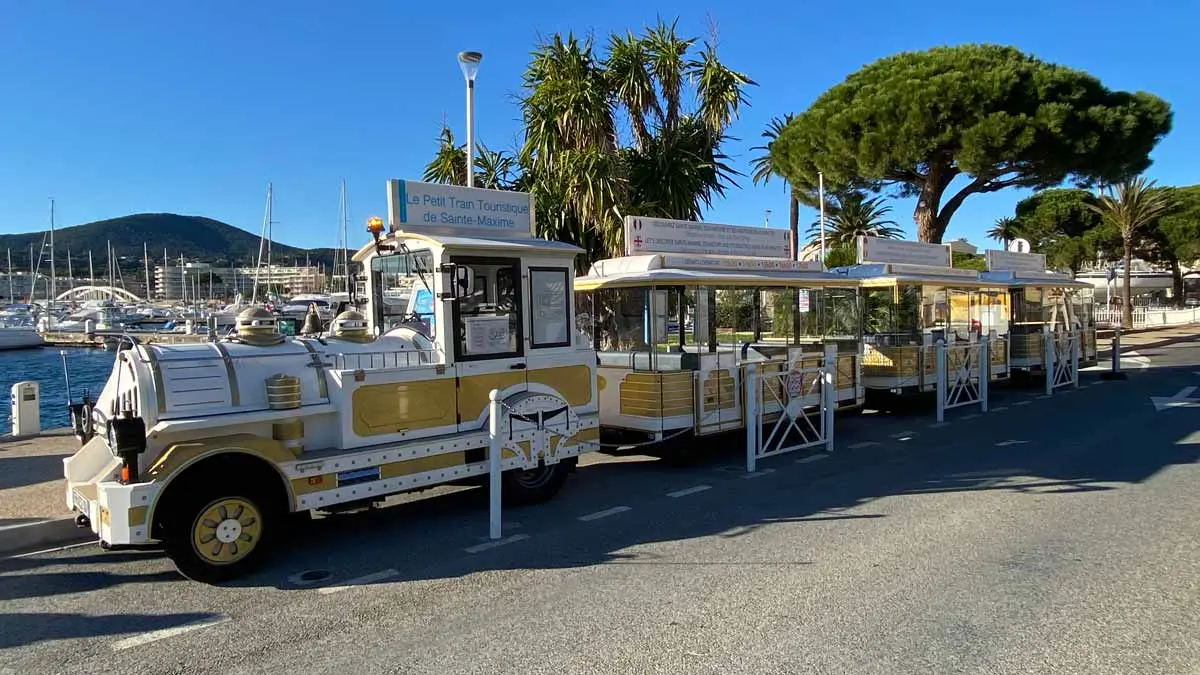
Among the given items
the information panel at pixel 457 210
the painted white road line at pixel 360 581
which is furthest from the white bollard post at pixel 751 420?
the painted white road line at pixel 360 581

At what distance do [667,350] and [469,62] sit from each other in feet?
16.5

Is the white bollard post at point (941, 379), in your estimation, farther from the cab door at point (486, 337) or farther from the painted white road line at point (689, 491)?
the cab door at point (486, 337)

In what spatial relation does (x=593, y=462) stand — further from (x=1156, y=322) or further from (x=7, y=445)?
(x=1156, y=322)

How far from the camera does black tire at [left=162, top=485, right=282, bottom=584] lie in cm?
493

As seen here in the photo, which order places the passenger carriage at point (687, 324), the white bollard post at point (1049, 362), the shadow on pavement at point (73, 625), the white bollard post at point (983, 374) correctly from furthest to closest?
the white bollard post at point (1049, 362), the white bollard post at point (983, 374), the passenger carriage at point (687, 324), the shadow on pavement at point (73, 625)

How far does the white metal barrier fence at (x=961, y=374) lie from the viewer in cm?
1220

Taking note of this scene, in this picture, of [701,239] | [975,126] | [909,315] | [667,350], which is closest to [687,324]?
[667,350]

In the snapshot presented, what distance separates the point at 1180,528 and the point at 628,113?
37.6 feet

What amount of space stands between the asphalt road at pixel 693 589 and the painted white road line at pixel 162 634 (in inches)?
0.6

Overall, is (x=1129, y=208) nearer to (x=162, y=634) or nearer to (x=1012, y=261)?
(x=1012, y=261)

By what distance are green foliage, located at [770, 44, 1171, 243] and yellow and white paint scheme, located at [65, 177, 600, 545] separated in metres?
17.7

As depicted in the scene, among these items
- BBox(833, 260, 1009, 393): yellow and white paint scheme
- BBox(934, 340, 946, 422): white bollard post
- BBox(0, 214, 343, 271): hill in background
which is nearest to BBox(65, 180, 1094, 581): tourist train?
BBox(934, 340, 946, 422): white bollard post

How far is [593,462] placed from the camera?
9406 mm

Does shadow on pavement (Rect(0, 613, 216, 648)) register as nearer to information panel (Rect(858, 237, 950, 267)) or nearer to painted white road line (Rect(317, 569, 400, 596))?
painted white road line (Rect(317, 569, 400, 596))
